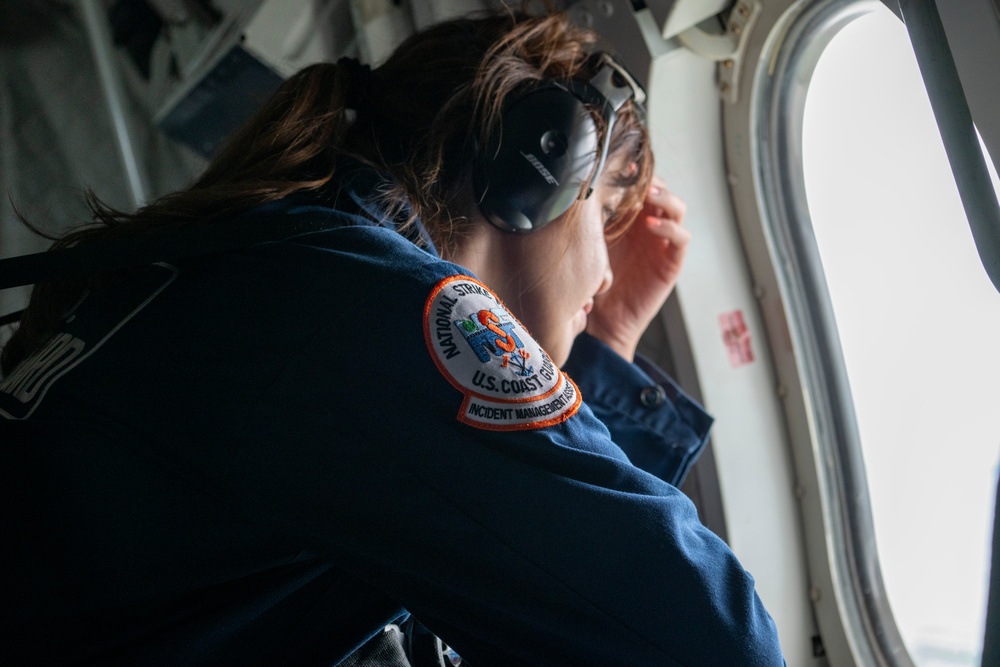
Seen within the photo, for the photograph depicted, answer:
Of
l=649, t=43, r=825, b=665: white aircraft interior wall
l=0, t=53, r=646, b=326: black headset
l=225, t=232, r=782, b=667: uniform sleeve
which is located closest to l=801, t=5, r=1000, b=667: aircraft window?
l=649, t=43, r=825, b=665: white aircraft interior wall

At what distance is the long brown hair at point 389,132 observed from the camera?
2.90ft

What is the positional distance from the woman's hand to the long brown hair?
1.50ft

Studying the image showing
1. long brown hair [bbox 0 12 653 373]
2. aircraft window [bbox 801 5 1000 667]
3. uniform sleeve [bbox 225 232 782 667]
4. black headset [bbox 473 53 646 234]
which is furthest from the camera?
aircraft window [bbox 801 5 1000 667]

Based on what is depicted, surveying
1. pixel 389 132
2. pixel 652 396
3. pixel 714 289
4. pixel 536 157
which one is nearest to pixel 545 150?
pixel 536 157

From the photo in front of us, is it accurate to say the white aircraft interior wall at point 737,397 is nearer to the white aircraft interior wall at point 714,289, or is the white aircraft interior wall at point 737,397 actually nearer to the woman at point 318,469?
the white aircraft interior wall at point 714,289

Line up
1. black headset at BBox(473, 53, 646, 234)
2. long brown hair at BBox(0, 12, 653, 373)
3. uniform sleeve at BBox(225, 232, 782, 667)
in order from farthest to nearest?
black headset at BBox(473, 53, 646, 234) → long brown hair at BBox(0, 12, 653, 373) → uniform sleeve at BBox(225, 232, 782, 667)

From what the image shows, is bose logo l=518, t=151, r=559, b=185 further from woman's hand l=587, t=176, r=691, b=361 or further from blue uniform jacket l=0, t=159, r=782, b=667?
woman's hand l=587, t=176, r=691, b=361

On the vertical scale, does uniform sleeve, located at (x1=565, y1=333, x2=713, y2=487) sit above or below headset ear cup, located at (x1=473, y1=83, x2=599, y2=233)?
below

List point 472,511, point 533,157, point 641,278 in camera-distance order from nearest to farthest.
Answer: point 472,511 < point 533,157 < point 641,278

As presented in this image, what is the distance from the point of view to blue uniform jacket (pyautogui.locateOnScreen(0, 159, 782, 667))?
0.67 metres

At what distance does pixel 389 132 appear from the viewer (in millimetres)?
1021

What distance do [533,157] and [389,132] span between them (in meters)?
0.19

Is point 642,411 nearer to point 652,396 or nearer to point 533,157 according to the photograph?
point 652,396

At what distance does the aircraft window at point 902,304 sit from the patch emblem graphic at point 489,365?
36.1 inches
